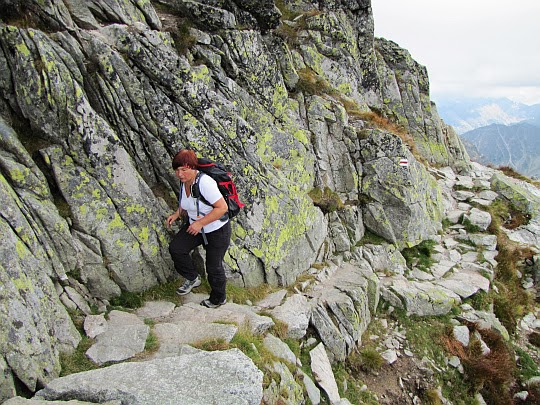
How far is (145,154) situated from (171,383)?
289 inches

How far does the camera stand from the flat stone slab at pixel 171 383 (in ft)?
17.7

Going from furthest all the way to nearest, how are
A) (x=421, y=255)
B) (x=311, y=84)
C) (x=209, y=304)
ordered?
(x=311, y=84) < (x=421, y=255) < (x=209, y=304)

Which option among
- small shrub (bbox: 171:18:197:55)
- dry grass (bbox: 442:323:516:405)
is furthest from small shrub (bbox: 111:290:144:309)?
dry grass (bbox: 442:323:516:405)

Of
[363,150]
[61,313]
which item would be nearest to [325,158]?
[363,150]

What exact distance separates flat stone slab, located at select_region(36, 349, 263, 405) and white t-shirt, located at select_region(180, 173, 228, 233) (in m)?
3.59

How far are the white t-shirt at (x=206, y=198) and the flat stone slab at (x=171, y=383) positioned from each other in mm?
3587

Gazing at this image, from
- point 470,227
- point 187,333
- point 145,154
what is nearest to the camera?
point 187,333

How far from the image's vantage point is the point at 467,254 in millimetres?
18953

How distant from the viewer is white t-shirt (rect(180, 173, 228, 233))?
330 inches

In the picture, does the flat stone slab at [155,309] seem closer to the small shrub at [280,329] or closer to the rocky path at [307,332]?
the rocky path at [307,332]

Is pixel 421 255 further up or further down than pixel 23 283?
further down

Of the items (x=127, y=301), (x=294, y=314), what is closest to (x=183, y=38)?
(x=127, y=301)

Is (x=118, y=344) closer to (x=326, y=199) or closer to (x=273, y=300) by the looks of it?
(x=273, y=300)

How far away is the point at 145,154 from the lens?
10.8m
